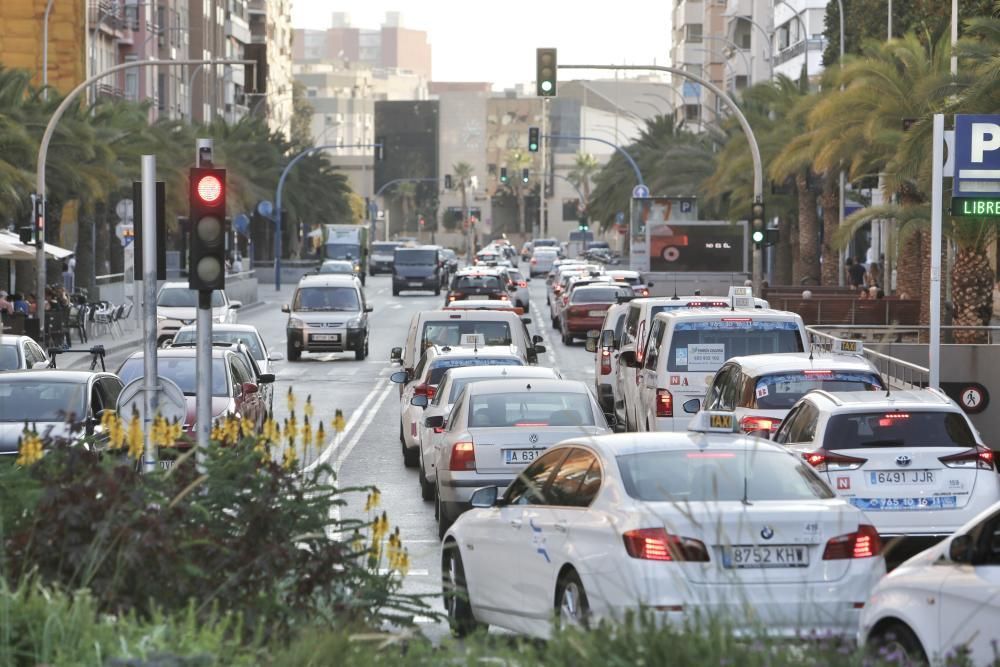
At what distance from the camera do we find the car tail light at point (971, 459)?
1354cm

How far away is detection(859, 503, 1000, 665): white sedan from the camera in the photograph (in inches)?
295

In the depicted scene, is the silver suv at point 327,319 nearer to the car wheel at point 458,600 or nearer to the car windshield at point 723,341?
the car windshield at point 723,341

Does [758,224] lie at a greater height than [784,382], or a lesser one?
greater

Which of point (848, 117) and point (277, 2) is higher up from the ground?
point (277, 2)

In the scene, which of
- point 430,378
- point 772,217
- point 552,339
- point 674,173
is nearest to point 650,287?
point 552,339

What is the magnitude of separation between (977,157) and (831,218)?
1436 inches

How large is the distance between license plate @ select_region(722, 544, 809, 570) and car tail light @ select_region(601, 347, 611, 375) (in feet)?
62.2

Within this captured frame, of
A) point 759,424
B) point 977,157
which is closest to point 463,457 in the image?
point 759,424

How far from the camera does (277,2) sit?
5886 inches

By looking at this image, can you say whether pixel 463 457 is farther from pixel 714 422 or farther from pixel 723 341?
pixel 723 341

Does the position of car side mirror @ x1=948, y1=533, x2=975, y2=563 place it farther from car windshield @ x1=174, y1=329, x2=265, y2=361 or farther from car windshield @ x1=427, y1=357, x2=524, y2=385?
car windshield @ x1=174, y1=329, x2=265, y2=361

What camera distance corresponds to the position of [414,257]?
257 ft

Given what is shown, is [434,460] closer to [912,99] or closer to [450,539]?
[450,539]

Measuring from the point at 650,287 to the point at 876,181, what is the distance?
7.55 metres
